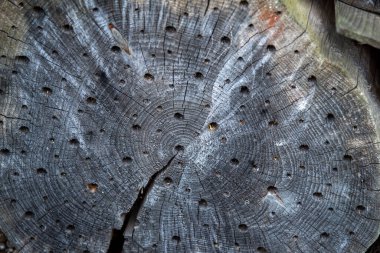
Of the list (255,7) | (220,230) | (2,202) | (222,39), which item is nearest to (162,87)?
(222,39)

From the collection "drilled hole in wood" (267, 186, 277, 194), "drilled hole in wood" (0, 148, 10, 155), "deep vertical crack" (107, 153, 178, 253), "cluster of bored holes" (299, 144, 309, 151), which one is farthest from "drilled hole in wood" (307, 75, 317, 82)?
"drilled hole in wood" (0, 148, 10, 155)

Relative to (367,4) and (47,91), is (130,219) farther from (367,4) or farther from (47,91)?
(367,4)

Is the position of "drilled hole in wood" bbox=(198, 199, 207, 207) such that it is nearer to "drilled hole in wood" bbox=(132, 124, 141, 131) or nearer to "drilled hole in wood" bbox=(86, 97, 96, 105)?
"drilled hole in wood" bbox=(132, 124, 141, 131)

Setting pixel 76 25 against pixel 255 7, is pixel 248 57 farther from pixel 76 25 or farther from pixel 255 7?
pixel 76 25

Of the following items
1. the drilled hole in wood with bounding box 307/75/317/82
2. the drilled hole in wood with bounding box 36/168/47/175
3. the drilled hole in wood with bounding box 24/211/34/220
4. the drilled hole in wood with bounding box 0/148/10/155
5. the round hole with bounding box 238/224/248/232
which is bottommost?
the drilled hole in wood with bounding box 24/211/34/220

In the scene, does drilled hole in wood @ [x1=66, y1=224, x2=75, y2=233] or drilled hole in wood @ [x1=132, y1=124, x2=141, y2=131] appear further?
drilled hole in wood @ [x1=66, y1=224, x2=75, y2=233]

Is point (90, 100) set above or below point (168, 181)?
above

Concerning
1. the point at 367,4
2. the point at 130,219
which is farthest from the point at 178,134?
Answer: the point at 367,4

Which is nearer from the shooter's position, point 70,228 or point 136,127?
point 136,127
